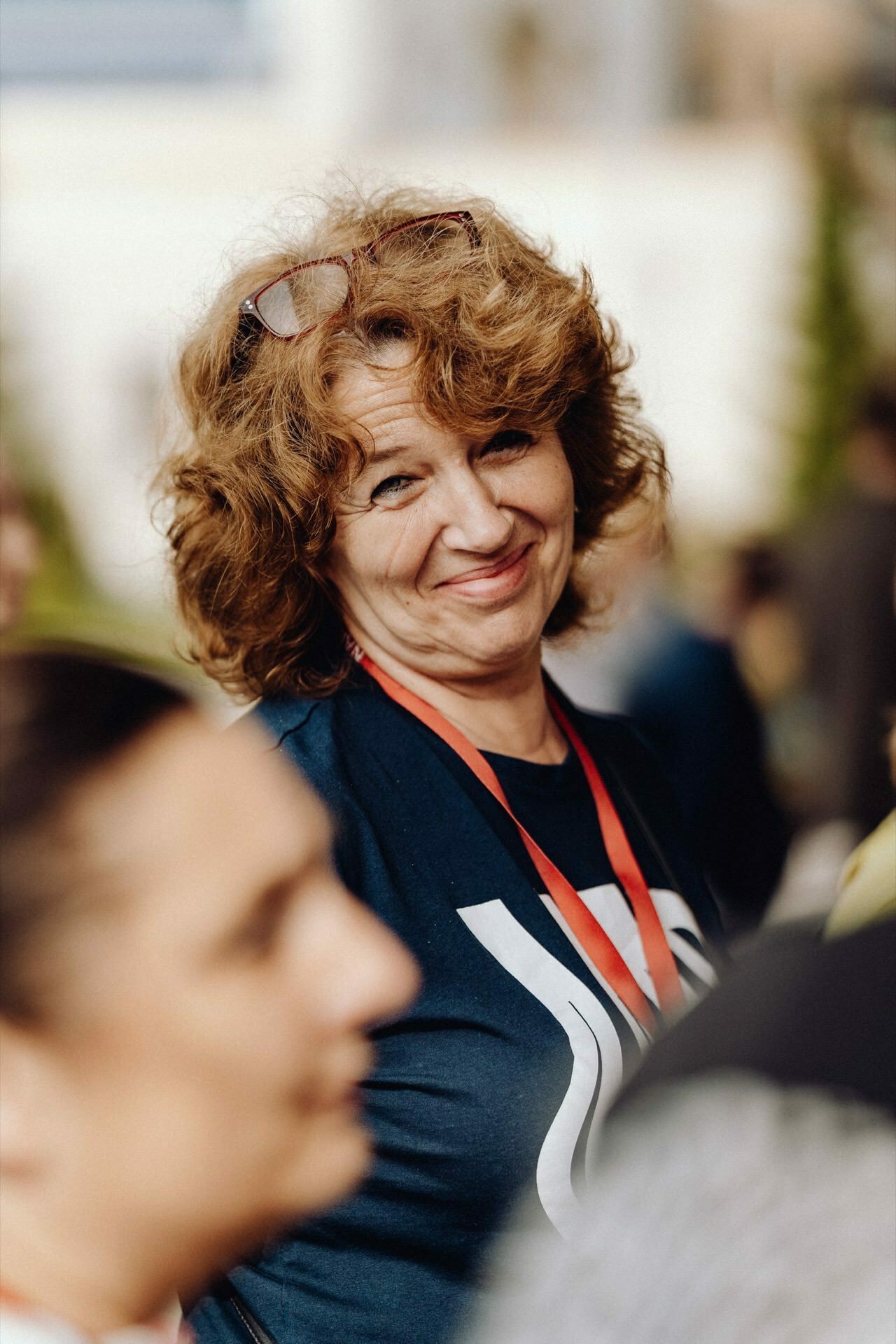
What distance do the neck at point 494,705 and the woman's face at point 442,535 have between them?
0.5 inches

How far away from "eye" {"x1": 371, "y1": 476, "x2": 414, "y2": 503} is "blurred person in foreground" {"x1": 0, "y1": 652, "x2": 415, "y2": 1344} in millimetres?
715

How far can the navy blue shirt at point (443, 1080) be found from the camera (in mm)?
1212

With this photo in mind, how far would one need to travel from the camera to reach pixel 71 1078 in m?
0.65

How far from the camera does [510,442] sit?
1.47 meters

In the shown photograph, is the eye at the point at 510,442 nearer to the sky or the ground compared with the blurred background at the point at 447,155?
nearer to the sky

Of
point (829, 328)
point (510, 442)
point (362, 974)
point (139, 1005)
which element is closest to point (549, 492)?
point (510, 442)

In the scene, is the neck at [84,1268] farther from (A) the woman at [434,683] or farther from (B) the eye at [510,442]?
(B) the eye at [510,442]

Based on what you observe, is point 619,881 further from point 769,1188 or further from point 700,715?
point 700,715

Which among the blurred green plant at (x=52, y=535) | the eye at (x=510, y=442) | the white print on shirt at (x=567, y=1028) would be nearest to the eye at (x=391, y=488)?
the eye at (x=510, y=442)

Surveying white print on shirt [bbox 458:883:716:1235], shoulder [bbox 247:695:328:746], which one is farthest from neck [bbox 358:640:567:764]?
white print on shirt [bbox 458:883:716:1235]

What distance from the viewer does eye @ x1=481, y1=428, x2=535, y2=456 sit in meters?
1.44

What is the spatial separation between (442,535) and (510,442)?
0.15 metres

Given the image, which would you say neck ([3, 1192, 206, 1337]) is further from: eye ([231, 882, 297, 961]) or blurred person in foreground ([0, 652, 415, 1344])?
eye ([231, 882, 297, 961])

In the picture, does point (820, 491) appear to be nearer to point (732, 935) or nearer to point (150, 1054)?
point (732, 935)
